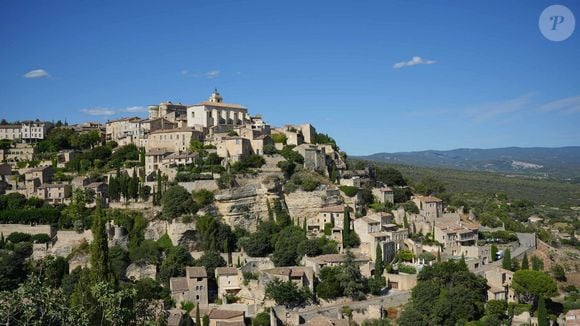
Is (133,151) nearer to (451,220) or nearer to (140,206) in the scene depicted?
(140,206)

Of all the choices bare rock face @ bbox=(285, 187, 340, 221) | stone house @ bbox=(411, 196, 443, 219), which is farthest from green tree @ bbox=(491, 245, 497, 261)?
bare rock face @ bbox=(285, 187, 340, 221)

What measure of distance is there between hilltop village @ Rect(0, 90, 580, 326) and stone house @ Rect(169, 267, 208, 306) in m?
0.10

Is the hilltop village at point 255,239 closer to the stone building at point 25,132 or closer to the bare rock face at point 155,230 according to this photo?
the bare rock face at point 155,230

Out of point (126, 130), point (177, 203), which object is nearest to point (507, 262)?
point (177, 203)

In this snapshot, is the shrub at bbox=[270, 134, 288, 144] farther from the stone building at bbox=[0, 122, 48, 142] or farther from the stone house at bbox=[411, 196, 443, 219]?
the stone building at bbox=[0, 122, 48, 142]

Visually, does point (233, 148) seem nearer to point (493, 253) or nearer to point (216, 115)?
point (216, 115)

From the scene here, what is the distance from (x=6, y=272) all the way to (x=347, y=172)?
32.2m

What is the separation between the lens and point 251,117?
237 feet

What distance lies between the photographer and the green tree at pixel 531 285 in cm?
3959

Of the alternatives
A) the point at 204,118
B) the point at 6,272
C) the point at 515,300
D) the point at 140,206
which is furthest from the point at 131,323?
the point at 204,118

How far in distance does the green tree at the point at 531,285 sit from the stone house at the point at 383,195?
595 inches

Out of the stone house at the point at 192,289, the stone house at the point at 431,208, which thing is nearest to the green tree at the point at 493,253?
the stone house at the point at 431,208

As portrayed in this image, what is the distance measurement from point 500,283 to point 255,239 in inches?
728

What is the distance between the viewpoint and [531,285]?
39.9m
